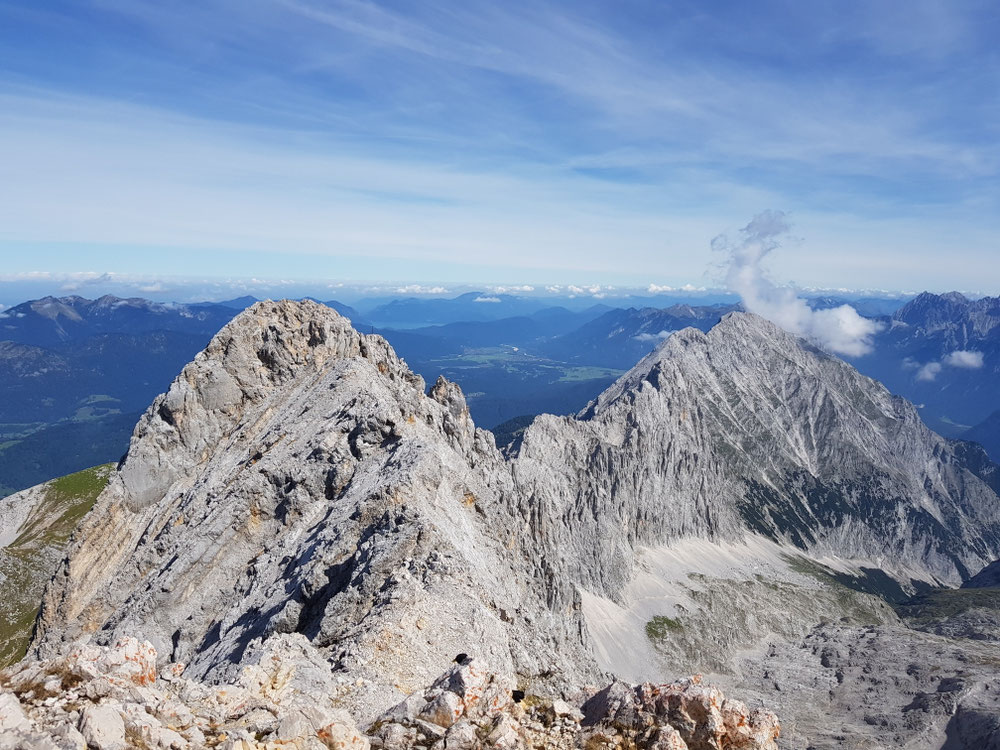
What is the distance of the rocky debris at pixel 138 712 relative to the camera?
1552 cm

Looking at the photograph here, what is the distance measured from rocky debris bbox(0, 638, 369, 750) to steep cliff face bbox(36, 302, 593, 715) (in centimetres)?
594

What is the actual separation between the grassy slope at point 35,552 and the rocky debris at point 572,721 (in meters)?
97.0

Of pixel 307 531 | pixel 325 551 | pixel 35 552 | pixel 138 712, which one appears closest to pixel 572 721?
pixel 138 712

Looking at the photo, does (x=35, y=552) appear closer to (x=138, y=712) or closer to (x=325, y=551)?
(x=325, y=551)

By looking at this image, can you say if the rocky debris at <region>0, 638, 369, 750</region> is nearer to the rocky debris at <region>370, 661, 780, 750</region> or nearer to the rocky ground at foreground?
the rocky ground at foreground

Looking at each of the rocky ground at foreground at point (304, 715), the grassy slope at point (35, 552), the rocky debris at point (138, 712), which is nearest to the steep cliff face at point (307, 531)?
the rocky ground at foreground at point (304, 715)

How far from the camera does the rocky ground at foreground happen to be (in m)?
16.2

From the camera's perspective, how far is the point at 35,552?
12744 cm

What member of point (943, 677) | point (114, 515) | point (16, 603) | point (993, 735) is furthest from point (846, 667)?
point (16, 603)

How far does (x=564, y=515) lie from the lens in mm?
185250

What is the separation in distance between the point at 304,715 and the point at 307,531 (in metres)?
31.3

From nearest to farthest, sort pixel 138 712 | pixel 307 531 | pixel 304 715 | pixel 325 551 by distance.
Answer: pixel 138 712
pixel 304 715
pixel 325 551
pixel 307 531

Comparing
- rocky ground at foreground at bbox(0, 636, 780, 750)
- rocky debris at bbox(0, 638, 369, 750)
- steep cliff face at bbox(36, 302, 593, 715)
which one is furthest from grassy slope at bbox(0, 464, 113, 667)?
rocky ground at foreground at bbox(0, 636, 780, 750)

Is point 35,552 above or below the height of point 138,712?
below
